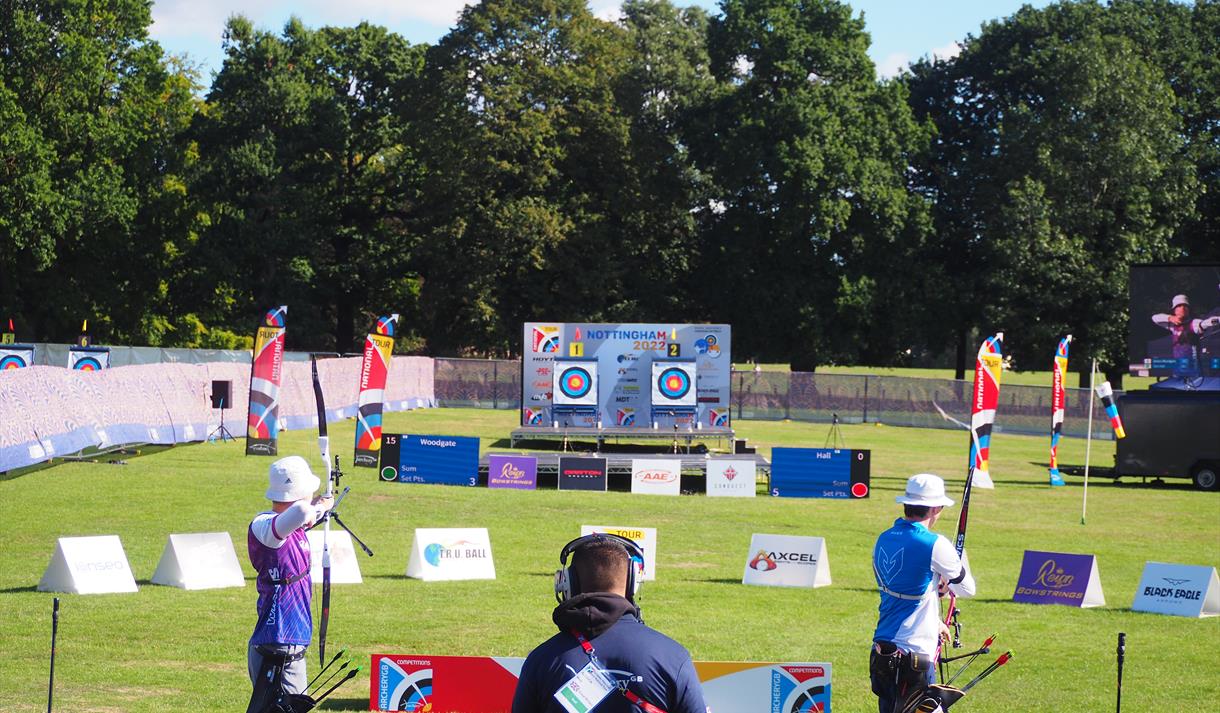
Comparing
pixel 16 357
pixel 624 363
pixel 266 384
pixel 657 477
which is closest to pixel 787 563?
pixel 657 477

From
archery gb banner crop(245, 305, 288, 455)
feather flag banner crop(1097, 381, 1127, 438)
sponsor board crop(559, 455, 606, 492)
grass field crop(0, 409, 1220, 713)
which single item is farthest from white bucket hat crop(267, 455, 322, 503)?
feather flag banner crop(1097, 381, 1127, 438)

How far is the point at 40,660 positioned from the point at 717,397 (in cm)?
2836

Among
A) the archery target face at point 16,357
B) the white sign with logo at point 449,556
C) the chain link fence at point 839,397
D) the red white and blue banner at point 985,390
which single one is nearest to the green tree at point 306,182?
the chain link fence at point 839,397

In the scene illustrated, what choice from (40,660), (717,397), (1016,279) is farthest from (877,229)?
(40,660)

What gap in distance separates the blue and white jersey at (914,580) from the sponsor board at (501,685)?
1.46 metres

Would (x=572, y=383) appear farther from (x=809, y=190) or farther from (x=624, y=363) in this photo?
(x=809, y=190)

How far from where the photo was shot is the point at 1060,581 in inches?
757

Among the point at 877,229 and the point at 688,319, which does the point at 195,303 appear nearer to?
the point at 688,319

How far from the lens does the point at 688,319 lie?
231 ft

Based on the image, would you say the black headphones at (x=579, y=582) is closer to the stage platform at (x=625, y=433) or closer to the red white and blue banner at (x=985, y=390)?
the red white and blue banner at (x=985, y=390)

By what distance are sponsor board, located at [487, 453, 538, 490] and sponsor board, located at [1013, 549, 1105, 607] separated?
1589 cm

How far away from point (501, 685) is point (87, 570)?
28.2 feet

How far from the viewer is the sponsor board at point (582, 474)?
33.5 meters

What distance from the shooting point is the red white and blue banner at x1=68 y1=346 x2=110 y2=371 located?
45.3 meters
